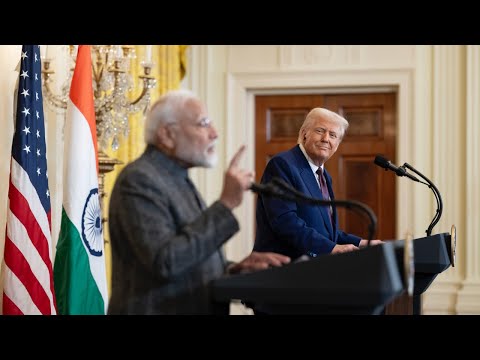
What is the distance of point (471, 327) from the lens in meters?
2.24

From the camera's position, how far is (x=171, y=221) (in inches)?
A: 91.0

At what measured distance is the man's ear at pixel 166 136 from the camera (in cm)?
238

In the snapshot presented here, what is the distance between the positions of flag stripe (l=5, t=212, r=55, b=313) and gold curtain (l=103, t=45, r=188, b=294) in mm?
1758

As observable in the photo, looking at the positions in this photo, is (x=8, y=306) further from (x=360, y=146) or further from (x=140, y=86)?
(x=360, y=146)

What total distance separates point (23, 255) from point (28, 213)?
8.5 inches

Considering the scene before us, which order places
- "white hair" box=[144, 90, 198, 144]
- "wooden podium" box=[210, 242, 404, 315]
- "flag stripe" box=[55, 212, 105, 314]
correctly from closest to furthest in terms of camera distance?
"wooden podium" box=[210, 242, 404, 315]
"white hair" box=[144, 90, 198, 144]
"flag stripe" box=[55, 212, 105, 314]

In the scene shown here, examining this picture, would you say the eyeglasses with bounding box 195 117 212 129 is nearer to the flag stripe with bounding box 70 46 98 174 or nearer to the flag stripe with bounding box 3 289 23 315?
the flag stripe with bounding box 3 289 23 315

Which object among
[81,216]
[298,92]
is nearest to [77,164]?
[81,216]

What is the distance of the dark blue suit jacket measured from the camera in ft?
11.6

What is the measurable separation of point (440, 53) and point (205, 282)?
5.85 meters

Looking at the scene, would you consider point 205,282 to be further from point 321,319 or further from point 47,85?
point 47,85

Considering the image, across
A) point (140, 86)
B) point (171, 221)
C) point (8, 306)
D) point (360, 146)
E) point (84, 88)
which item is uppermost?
point (140, 86)

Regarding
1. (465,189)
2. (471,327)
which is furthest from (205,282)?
(465,189)

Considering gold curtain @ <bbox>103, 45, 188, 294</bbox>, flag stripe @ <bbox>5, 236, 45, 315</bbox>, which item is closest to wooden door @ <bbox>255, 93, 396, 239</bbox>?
gold curtain @ <bbox>103, 45, 188, 294</bbox>
